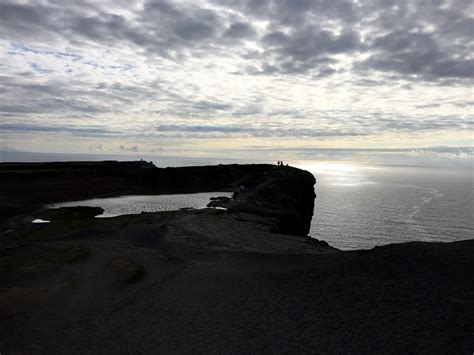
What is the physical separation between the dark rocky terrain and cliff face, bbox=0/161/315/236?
65.7 ft

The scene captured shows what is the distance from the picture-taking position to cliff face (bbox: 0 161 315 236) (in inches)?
2169

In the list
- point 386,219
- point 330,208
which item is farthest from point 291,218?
point 330,208

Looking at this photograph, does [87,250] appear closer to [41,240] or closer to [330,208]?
[41,240]

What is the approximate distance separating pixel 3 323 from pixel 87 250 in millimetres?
10978

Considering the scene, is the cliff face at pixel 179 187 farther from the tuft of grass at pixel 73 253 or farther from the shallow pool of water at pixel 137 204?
the tuft of grass at pixel 73 253

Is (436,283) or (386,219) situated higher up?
(436,283)

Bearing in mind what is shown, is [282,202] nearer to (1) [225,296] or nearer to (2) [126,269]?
(2) [126,269]

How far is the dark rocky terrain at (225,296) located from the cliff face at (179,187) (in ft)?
65.7

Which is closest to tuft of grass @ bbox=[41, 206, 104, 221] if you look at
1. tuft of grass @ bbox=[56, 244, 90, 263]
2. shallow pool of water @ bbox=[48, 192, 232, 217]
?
shallow pool of water @ bbox=[48, 192, 232, 217]

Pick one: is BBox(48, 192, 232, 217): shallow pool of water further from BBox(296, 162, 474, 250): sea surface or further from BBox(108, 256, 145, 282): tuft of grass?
BBox(108, 256, 145, 282): tuft of grass

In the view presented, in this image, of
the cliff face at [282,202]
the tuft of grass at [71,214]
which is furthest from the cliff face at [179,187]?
the tuft of grass at [71,214]

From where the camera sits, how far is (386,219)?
91438mm

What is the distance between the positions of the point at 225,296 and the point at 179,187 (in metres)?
80.7

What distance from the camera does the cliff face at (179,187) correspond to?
55094 mm
